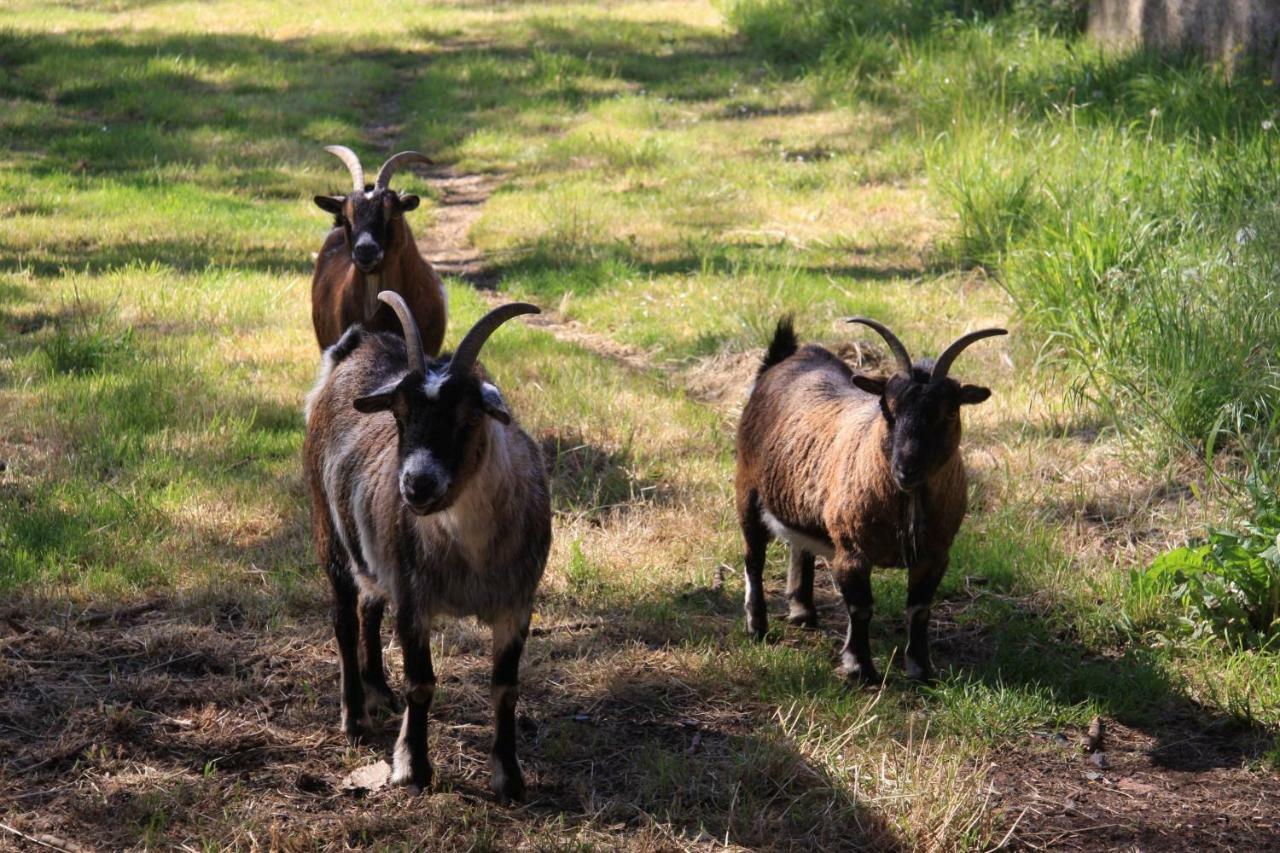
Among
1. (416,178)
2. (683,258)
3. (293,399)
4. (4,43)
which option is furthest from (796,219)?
(4,43)

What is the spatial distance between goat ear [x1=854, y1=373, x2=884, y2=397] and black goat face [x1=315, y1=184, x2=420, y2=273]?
3.35m

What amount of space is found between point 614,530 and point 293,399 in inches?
99.7

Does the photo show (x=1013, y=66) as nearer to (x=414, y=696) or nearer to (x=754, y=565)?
(x=754, y=565)

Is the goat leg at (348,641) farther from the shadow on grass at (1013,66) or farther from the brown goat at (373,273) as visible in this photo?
the shadow on grass at (1013,66)

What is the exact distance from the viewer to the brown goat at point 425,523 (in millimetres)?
4457

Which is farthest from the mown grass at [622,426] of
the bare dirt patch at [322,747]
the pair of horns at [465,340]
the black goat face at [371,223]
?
the pair of horns at [465,340]

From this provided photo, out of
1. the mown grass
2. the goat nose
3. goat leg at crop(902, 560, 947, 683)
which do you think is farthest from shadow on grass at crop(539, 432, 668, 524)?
the goat nose

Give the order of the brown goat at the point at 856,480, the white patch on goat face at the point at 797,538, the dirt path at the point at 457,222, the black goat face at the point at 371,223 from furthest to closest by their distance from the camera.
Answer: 1. the dirt path at the point at 457,222
2. the black goat face at the point at 371,223
3. the white patch on goat face at the point at 797,538
4. the brown goat at the point at 856,480

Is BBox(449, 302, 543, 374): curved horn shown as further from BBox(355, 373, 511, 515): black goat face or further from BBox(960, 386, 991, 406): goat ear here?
BBox(960, 386, 991, 406): goat ear

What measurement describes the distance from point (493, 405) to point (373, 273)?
3.71 m

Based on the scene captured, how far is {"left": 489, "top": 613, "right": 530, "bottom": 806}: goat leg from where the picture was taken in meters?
4.79

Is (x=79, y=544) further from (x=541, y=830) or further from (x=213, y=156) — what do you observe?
(x=213, y=156)

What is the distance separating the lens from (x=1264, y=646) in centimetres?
562

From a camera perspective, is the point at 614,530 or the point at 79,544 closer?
the point at 79,544
